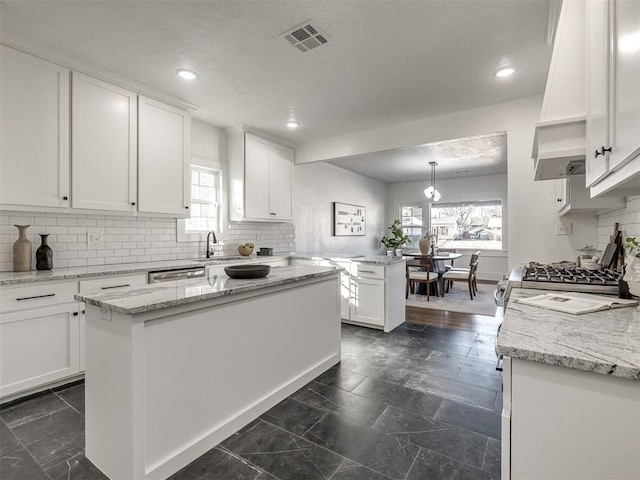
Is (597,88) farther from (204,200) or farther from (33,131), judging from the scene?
(204,200)

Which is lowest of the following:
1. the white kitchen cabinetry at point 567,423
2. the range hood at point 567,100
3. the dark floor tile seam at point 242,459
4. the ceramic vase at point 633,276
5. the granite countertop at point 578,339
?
the dark floor tile seam at point 242,459

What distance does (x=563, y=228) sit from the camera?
123 inches

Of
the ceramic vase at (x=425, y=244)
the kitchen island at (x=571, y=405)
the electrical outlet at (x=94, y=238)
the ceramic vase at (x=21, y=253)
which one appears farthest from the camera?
the ceramic vase at (x=425, y=244)

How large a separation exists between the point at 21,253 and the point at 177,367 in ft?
6.33

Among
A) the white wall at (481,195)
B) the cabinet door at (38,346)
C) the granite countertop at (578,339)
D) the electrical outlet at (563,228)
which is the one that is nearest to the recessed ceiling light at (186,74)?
the cabinet door at (38,346)

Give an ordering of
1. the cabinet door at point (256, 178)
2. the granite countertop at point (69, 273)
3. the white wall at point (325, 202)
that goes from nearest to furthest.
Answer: the granite countertop at point (69, 273), the cabinet door at point (256, 178), the white wall at point (325, 202)

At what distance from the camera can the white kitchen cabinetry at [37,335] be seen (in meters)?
2.17

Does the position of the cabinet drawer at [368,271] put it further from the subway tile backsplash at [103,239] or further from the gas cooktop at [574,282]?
the gas cooktop at [574,282]

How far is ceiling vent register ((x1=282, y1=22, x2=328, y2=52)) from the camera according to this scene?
7.47 feet

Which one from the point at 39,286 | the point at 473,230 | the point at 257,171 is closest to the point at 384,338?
the point at 257,171

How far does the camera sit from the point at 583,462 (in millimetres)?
844

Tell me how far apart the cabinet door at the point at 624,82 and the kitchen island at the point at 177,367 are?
1.70 meters

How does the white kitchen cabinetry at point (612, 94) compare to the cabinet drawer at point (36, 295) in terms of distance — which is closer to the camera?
the white kitchen cabinetry at point (612, 94)

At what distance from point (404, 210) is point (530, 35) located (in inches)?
262
